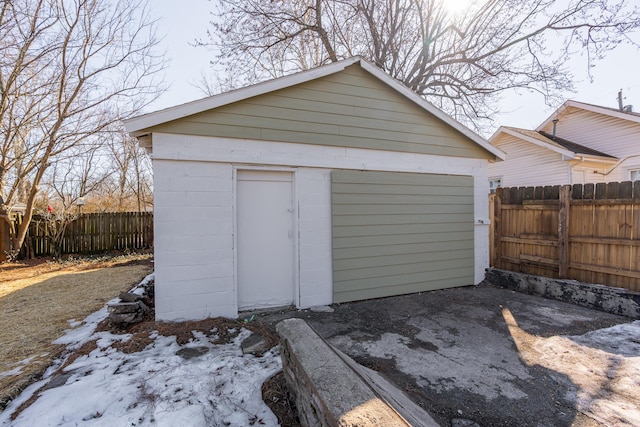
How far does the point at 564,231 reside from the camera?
→ 208 inches

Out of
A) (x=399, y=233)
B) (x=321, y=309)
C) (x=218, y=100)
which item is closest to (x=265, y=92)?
(x=218, y=100)

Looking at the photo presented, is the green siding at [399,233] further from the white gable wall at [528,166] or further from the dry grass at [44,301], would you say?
the white gable wall at [528,166]

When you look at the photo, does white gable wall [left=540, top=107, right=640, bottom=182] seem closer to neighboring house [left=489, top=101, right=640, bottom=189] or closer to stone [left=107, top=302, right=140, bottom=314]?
neighboring house [left=489, top=101, right=640, bottom=189]

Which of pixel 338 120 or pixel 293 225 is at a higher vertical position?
pixel 338 120

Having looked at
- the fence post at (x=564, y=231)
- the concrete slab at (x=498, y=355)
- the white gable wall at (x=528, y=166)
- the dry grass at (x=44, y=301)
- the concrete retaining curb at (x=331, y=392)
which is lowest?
the dry grass at (x=44, y=301)

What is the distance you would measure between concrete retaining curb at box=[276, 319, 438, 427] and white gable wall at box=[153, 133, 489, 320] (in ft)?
6.63

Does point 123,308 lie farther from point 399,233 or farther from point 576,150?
point 576,150

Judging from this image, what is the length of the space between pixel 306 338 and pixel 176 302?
8.08 ft

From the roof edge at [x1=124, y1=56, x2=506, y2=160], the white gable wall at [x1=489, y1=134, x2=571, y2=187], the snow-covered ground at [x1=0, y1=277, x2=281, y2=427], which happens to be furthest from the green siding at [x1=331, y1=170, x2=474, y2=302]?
the white gable wall at [x1=489, y1=134, x2=571, y2=187]

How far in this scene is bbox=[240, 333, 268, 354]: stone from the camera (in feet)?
10.8

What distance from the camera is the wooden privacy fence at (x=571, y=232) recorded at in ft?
15.1

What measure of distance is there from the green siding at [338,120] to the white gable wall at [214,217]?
17 cm

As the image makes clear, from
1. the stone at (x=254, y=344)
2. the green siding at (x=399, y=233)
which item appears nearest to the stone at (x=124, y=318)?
the stone at (x=254, y=344)

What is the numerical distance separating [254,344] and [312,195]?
241 centimetres
